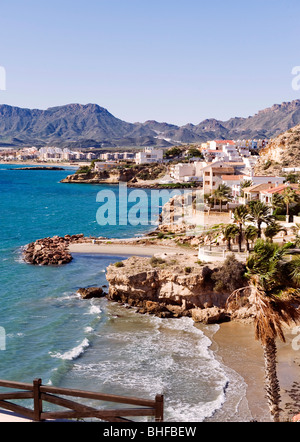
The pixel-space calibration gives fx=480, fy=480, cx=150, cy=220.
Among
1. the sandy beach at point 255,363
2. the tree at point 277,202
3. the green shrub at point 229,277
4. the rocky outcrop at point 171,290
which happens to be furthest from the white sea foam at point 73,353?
the tree at point 277,202

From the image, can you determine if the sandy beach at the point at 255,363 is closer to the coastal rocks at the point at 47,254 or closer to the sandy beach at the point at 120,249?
the sandy beach at the point at 120,249

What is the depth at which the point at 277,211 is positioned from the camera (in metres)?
47.1

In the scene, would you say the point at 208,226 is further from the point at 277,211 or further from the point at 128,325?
the point at 128,325

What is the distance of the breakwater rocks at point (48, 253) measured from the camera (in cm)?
4341

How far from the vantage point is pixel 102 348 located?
23.8m

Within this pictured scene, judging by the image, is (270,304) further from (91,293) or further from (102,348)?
(91,293)

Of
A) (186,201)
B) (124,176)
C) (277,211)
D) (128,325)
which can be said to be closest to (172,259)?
(128,325)

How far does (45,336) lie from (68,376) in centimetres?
556

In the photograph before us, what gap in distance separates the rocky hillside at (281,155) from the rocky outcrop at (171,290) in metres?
56.0

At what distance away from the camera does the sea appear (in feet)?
61.3

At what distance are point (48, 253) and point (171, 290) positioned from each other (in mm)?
18632

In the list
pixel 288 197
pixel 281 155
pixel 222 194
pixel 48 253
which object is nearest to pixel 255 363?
pixel 288 197

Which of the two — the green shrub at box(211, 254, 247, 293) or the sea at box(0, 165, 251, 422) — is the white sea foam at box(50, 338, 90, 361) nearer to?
the sea at box(0, 165, 251, 422)

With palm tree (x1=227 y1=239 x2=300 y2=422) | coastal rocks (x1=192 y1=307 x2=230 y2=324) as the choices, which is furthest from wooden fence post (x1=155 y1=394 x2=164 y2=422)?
coastal rocks (x1=192 y1=307 x2=230 y2=324)
